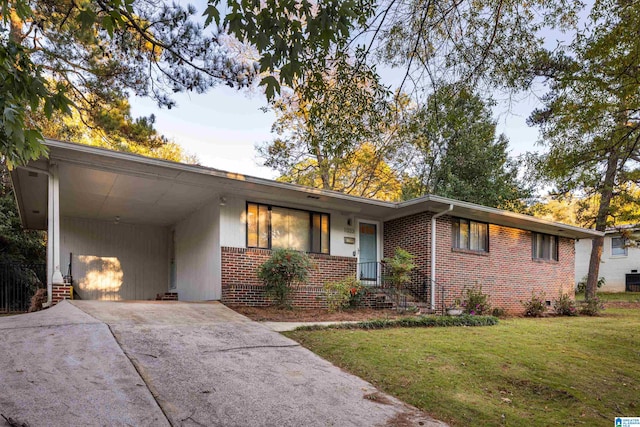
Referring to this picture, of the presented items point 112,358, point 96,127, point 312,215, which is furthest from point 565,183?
point 96,127

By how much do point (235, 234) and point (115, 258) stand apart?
562cm

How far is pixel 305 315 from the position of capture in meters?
9.07

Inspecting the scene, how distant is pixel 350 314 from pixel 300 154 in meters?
12.9

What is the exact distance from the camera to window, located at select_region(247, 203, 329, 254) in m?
10.5

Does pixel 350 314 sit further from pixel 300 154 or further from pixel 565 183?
pixel 300 154

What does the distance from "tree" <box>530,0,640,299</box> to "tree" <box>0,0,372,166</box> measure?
3817mm

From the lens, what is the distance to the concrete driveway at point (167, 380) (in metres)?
3.50

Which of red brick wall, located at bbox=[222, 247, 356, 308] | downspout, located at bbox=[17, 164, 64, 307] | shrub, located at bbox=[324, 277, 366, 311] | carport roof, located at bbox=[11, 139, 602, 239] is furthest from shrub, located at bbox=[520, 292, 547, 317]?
downspout, located at bbox=[17, 164, 64, 307]

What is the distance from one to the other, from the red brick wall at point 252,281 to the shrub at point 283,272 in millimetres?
524

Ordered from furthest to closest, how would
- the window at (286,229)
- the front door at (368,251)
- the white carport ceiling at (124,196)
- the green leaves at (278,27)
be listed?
the front door at (368,251)
the window at (286,229)
the white carport ceiling at (124,196)
the green leaves at (278,27)

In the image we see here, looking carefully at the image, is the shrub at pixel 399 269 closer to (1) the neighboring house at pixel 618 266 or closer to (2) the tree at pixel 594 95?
(2) the tree at pixel 594 95

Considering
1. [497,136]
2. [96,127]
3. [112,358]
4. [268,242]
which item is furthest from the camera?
[497,136]

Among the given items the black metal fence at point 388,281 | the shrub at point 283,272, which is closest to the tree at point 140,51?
the shrub at point 283,272

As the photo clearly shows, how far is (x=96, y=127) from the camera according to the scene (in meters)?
12.4
